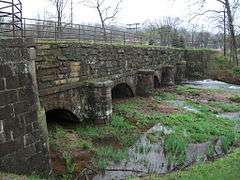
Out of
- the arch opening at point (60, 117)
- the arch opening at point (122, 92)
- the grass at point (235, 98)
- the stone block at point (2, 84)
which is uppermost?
the stone block at point (2, 84)

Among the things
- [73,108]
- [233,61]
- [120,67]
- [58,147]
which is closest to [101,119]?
[73,108]

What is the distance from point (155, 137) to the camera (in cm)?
1488

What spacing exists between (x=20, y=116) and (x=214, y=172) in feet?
17.1

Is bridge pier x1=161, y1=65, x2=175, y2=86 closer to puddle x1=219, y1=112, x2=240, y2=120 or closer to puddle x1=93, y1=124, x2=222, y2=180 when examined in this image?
puddle x1=219, y1=112, x2=240, y2=120

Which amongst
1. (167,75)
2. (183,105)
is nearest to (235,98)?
(183,105)

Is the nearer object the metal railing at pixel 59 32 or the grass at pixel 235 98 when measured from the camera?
the metal railing at pixel 59 32

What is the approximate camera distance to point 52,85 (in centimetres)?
1334

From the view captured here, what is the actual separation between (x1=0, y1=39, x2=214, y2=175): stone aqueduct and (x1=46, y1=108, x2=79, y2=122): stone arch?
2.2 inches

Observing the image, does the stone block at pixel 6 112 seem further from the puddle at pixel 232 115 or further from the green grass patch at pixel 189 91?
the green grass patch at pixel 189 91

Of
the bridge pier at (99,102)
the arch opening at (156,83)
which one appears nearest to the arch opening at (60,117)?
the bridge pier at (99,102)

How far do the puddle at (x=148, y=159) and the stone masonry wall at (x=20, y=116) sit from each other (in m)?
2.05

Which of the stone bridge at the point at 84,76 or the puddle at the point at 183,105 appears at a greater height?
the stone bridge at the point at 84,76

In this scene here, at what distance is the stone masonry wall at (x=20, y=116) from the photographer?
883cm

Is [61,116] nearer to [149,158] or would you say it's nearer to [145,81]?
[149,158]
